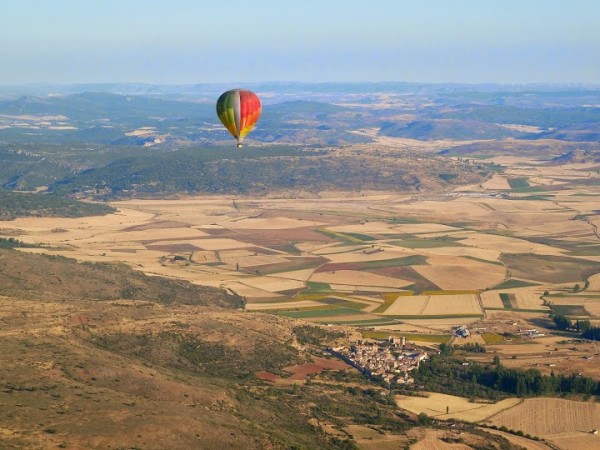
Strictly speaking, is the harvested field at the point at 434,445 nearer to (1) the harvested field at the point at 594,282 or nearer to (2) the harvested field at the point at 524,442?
(2) the harvested field at the point at 524,442

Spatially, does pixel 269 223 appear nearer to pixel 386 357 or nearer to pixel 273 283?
pixel 273 283

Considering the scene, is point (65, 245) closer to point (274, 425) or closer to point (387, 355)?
Result: point (387, 355)

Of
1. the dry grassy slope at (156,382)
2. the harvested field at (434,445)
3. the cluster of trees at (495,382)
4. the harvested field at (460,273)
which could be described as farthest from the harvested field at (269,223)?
the harvested field at (434,445)

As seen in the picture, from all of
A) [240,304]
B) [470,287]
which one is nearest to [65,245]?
[240,304]

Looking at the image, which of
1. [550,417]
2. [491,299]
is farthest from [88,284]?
[550,417]

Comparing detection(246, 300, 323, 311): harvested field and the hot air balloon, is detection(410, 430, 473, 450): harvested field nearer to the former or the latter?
the hot air balloon

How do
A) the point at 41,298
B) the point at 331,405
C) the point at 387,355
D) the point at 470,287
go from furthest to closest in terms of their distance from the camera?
the point at 470,287 < the point at 41,298 < the point at 387,355 < the point at 331,405
